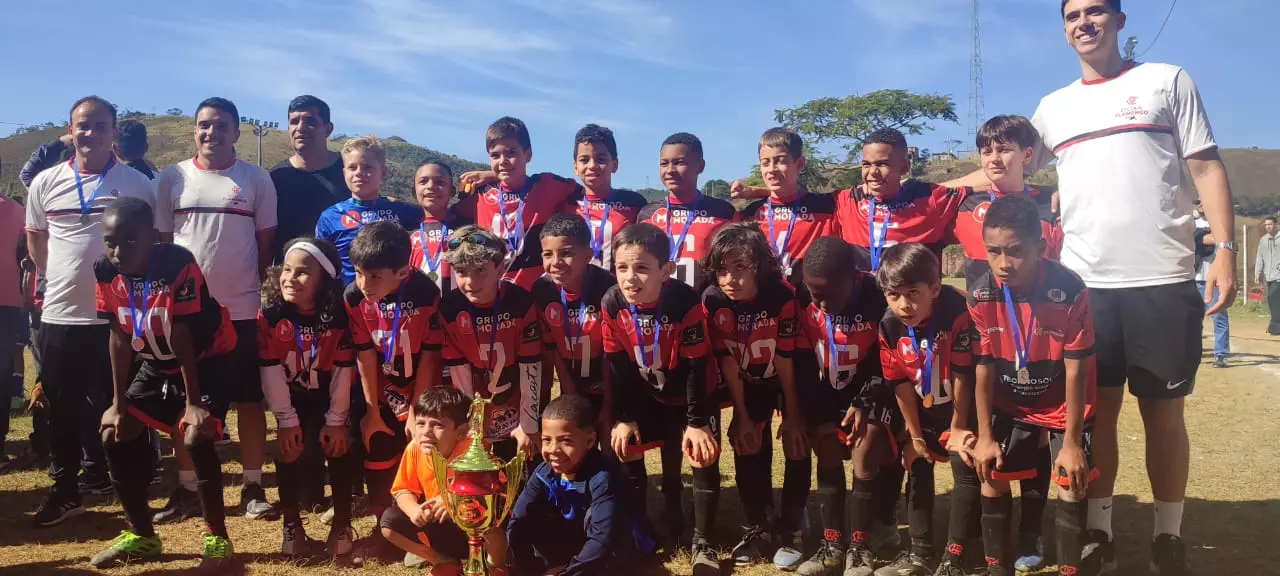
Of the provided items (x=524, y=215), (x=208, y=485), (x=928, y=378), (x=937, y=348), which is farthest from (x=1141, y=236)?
(x=208, y=485)

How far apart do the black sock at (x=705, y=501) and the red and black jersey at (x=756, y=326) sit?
0.60 metres

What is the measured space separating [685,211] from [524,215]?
1.10m

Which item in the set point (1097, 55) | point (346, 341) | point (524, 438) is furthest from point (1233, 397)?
point (346, 341)

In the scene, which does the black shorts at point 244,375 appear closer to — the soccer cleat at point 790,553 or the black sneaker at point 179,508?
the black sneaker at point 179,508

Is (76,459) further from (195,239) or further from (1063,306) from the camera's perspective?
(1063,306)

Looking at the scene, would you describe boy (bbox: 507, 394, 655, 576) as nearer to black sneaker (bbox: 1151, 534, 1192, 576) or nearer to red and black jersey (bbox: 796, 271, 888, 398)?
red and black jersey (bbox: 796, 271, 888, 398)

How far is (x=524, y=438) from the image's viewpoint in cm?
421

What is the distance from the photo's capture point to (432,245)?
523 centimetres

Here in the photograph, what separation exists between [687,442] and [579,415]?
2.27 ft

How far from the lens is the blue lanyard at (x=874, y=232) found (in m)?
4.55

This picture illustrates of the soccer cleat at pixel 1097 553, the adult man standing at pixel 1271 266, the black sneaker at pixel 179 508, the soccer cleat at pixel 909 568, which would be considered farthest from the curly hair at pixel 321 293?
the adult man standing at pixel 1271 266

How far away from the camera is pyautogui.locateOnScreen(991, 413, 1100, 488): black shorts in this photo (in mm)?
3680

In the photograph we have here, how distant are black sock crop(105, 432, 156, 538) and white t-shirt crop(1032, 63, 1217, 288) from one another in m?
5.14

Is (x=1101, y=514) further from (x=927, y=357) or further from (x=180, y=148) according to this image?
(x=180, y=148)
